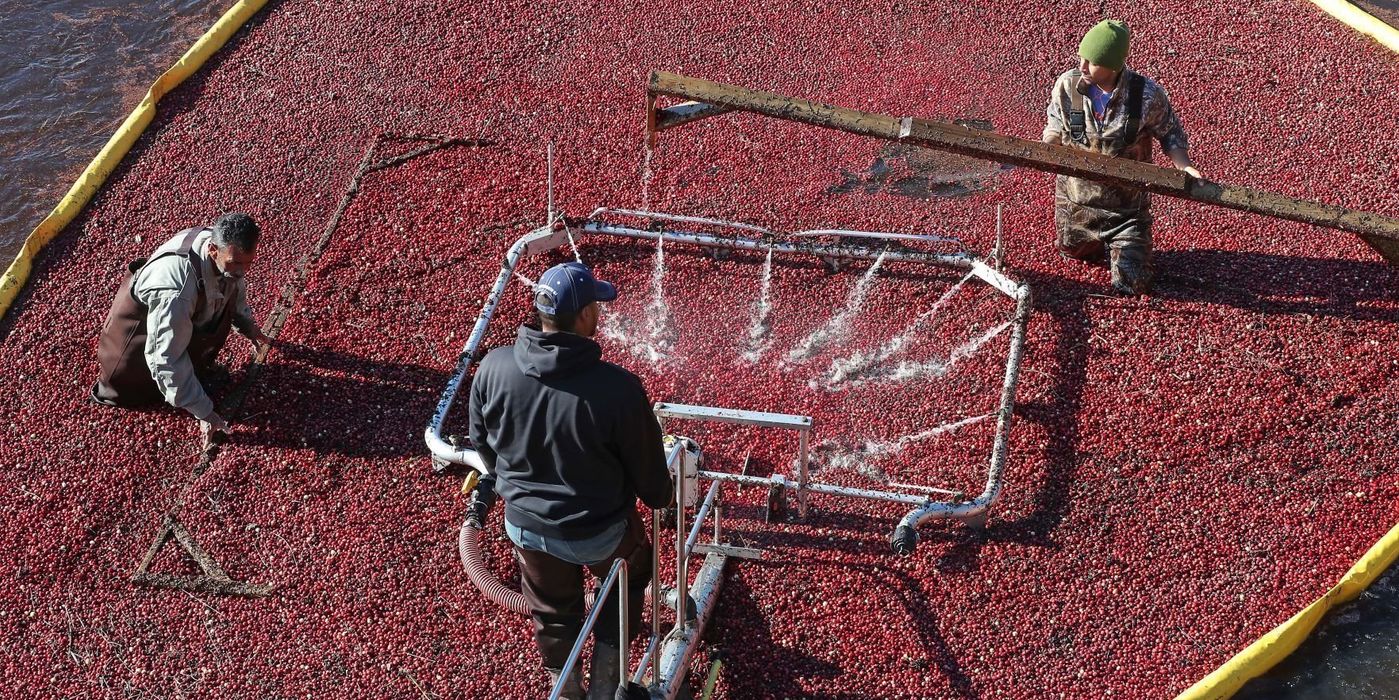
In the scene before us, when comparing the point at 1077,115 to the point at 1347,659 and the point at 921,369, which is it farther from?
the point at 1347,659

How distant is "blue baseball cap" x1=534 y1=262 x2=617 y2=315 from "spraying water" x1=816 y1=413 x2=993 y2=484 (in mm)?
2534

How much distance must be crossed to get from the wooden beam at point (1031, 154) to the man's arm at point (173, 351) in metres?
2.85

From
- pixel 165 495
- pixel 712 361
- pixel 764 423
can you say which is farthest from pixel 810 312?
pixel 165 495

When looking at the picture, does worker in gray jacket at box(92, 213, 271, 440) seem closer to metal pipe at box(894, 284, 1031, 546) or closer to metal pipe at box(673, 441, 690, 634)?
metal pipe at box(673, 441, 690, 634)

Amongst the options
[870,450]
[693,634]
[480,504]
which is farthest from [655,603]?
[870,450]

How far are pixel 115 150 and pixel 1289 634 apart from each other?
335 inches

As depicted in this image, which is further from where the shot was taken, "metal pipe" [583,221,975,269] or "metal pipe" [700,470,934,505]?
"metal pipe" [583,221,975,269]

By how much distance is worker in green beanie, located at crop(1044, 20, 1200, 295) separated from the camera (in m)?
7.42

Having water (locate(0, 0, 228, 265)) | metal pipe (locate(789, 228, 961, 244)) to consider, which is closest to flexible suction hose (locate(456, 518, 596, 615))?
metal pipe (locate(789, 228, 961, 244))

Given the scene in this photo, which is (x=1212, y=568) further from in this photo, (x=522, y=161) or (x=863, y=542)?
(x=522, y=161)

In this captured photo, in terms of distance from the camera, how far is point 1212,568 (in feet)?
20.7

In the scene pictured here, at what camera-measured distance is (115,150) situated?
31.0 ft

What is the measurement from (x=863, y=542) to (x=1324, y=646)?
7.50ft

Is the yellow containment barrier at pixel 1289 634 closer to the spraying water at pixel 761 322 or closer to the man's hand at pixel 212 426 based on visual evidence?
the spraying water at pixel 761 322
